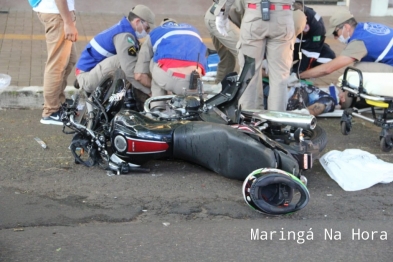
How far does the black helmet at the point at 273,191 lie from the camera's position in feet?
12.9

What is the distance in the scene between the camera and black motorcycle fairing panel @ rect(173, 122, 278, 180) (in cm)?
433

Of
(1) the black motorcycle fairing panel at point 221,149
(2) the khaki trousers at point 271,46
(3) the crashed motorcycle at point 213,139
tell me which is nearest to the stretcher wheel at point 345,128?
(2) the khaki trousers at point 271,46

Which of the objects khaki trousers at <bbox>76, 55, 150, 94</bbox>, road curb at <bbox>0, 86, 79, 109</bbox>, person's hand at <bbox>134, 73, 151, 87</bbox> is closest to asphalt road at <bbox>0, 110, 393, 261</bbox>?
khaki trousers at <bbox>76, 55, 150, 94</bbox>

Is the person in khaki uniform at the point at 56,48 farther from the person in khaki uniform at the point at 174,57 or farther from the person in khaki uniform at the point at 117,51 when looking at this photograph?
the person in khaki uniform at the point at 174,57

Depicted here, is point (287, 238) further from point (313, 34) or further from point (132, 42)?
point (313, 34)

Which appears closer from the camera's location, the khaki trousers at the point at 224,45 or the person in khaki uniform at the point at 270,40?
the person in khaki uniform at the point at 270,40

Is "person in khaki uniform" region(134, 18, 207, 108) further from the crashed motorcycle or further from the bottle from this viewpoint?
the bottle

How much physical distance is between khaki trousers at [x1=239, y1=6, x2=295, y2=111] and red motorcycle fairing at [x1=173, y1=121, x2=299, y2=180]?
1.35m

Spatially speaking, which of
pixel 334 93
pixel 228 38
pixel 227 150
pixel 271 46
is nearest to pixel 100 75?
pixel 228 38

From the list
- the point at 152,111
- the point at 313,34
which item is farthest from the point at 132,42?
the point at 313,34

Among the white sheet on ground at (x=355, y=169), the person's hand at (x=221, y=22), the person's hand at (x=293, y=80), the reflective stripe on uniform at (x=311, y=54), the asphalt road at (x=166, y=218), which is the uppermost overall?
the person's hand at (x=221, y=22)

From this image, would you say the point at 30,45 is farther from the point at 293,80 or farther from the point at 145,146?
the point at 145,146

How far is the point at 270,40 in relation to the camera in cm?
573

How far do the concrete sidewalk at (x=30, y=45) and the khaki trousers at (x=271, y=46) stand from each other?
1944 mm
